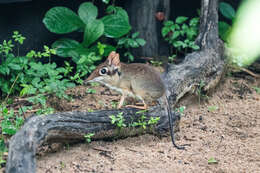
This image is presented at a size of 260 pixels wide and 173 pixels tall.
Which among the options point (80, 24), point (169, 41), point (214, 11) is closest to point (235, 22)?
point (214, 11)

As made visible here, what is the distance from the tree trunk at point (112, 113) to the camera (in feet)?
12.2

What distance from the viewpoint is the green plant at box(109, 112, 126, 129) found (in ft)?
14.9

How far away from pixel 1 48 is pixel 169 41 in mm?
3233

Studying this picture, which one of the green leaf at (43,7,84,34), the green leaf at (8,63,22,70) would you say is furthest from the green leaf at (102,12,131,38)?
the green leaf at (8,63,22,70)

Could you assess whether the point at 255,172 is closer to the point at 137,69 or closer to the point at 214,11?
the point at 137,69

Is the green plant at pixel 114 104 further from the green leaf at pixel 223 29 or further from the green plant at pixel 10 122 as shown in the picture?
the green leaf at pixel 223 29

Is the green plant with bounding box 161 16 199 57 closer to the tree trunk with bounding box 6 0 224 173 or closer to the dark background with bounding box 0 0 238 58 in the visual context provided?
the tree trunk with bounding box 6 0 224 173

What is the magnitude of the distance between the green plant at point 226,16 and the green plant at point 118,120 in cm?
377

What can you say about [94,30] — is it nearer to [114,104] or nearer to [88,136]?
[114,104]

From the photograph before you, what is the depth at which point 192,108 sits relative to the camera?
611 centimetres

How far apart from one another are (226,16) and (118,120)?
4074 mm

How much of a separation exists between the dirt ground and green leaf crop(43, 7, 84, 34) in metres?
1.09

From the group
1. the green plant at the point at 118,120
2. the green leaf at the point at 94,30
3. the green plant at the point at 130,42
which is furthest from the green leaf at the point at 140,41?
the green plant at the point at 118,120

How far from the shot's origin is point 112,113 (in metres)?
4.78
